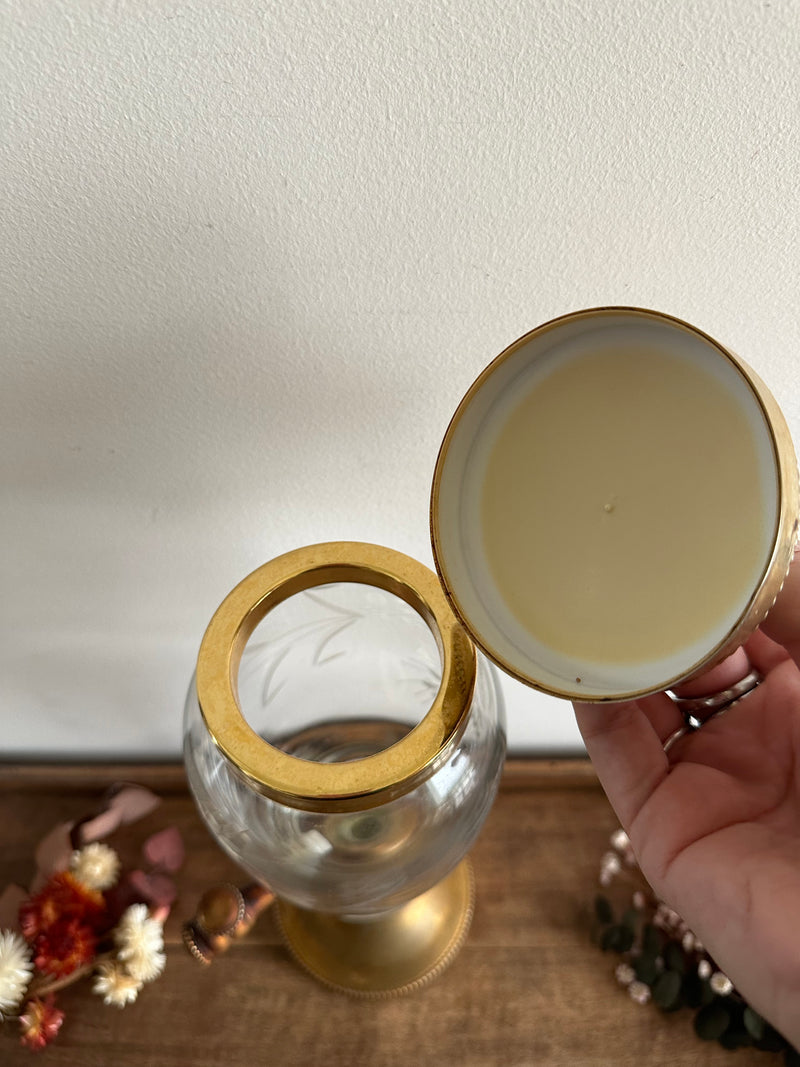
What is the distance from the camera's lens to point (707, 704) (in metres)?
0.40

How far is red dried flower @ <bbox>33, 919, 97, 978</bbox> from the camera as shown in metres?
0.44

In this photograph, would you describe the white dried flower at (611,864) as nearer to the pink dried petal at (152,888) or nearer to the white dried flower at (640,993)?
the white dried flower at (640,993)

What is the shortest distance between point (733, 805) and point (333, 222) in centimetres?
32

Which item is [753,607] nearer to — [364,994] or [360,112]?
[360,112]

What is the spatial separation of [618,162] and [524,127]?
0.12 ft

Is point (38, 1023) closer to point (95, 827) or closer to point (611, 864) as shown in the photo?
point (95, 827)

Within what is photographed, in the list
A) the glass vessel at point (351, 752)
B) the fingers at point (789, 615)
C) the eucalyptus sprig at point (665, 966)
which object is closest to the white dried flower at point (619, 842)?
the eucalyptus sprig at point (665, 966)

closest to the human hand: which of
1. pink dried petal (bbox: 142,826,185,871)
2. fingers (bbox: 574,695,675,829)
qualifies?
fingers (bbox: 574,695,675,829)

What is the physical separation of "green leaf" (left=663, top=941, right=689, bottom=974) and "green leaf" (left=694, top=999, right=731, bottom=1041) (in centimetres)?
2

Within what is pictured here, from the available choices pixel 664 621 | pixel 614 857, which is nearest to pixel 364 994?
pixel 614 857

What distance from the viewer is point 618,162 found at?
0.26m

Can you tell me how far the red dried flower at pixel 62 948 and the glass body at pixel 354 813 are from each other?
15cm

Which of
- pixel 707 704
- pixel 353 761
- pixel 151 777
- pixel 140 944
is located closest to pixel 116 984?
pixel 140 944

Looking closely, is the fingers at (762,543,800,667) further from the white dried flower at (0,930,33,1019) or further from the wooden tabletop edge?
the white dried flower at (0,930,33,1019)
